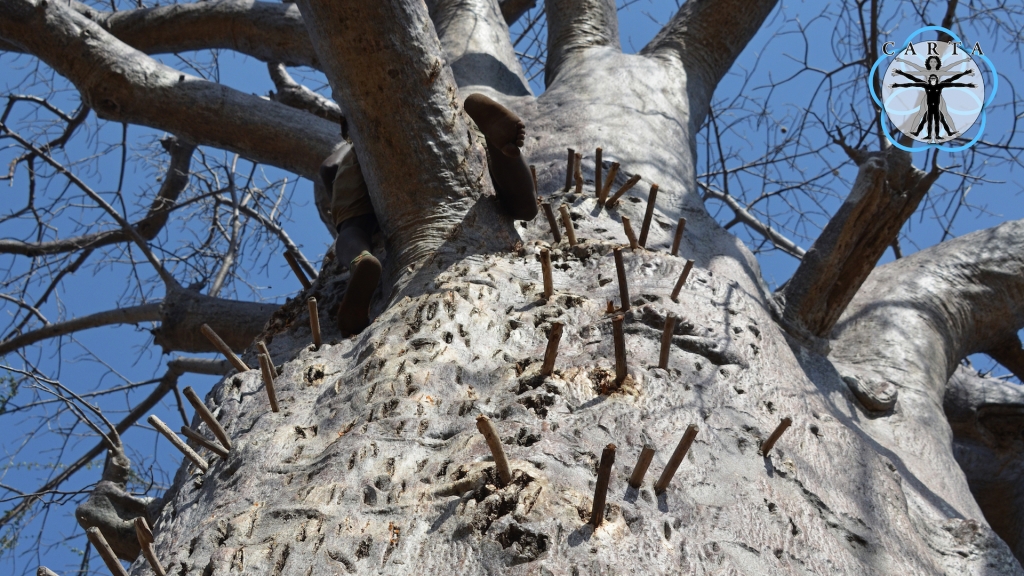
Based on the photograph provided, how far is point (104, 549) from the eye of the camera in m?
1.18

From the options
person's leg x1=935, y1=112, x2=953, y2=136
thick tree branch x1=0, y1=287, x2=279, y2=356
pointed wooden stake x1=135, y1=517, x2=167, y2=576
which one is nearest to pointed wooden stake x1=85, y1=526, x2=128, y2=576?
pointed wooden stake x1=135, y1=517, x2=167, y2=576

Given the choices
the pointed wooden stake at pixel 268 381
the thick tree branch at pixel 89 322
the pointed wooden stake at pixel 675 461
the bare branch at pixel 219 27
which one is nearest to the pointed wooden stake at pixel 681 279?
the pointed wooden stake at pixel 675 461

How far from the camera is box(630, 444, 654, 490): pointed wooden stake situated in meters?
1.17

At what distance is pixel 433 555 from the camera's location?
43.6 inches

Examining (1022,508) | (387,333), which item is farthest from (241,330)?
(1022,508)

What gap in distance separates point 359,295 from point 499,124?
518 millimetres

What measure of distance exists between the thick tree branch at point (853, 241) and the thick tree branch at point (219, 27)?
101 inches

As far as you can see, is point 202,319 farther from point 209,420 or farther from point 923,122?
point 923,122

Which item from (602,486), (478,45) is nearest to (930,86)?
(478,45)

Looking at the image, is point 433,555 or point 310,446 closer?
point 433,555

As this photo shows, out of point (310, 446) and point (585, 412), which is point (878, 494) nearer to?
point (585, 412)

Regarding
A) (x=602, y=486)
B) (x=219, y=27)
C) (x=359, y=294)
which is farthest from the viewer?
(x=219, y=27)

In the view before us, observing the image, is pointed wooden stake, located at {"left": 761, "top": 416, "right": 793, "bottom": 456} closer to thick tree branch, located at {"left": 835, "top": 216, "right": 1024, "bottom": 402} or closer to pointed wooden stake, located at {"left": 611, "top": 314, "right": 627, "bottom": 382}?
pointed wooden stake, located at {"left": 611, "top": 314, "right": 627, "bottom": 382}

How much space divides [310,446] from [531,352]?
0.44 metres
